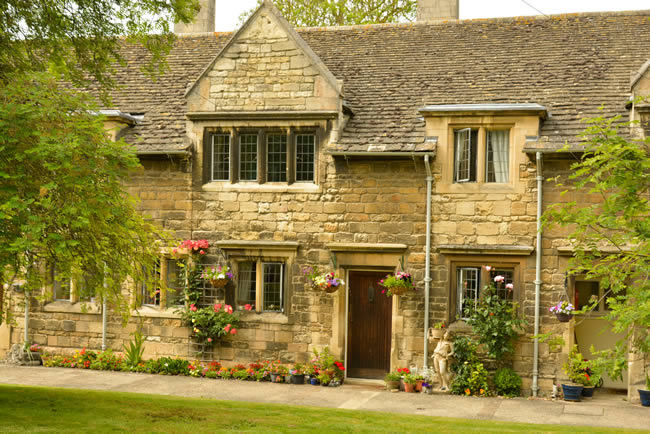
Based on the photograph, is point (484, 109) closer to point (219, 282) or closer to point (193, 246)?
point (219, 282)

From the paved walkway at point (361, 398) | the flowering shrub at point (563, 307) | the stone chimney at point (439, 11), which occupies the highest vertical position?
the stone chimney at point (439, 11)

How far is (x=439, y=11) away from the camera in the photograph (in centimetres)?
2116

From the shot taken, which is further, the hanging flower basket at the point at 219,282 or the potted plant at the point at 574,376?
the hanging flower basket at the point at 219,282

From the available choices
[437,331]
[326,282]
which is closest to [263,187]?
[326,282]

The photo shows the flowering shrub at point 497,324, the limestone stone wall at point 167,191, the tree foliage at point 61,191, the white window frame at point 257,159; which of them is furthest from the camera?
the limestone stone wall at point 167,191

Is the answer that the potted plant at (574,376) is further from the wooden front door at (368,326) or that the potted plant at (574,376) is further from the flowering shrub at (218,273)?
the flowering shrub at (218,273)

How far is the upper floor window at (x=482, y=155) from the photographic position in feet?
52.2

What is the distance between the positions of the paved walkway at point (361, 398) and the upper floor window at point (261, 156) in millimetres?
Result: 4498

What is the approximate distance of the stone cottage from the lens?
15.6 metres

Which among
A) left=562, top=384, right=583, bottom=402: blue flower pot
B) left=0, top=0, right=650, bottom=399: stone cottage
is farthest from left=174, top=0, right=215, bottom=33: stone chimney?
left=562, top=384, right=583, bottom=402: blue flower pot

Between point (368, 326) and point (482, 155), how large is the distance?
4.39 metres

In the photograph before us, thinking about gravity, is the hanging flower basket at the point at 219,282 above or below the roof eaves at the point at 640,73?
below

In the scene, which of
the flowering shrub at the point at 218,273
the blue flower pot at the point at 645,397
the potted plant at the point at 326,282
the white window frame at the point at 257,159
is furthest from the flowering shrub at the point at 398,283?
the blue flower pot at the point at 645,397

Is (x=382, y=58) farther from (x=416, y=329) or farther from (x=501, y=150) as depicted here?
(x=416, y=329)
